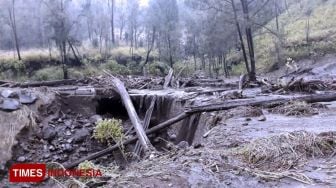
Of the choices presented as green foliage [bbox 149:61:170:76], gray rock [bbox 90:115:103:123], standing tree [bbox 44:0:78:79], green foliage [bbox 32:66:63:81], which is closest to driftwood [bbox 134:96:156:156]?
gray rock [bbox 90:115:103:123]

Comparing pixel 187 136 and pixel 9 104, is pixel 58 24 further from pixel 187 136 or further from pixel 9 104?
pixel 187 136

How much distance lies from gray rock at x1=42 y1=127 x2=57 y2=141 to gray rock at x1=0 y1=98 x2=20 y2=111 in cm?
128

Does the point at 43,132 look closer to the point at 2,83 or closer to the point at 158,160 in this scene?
the point at 2,83

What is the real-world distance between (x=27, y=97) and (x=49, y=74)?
871 inches

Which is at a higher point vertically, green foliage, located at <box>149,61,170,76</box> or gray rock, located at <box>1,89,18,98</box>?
green foliage, located at <box>149,61,170,76</box>

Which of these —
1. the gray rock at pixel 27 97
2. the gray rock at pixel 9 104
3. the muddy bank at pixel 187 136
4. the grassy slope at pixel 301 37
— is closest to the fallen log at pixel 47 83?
the muddy bank at pixel 187 136

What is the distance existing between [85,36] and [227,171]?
5787cm

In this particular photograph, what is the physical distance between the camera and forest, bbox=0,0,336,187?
501cm

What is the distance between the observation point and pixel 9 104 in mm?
14281

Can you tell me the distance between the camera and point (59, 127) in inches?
585

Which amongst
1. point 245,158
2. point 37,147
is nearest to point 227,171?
point 245,158

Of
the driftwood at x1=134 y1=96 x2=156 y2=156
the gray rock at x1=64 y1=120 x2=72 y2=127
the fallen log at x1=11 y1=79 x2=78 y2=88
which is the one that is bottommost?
the gray rock at x1=64 y1=120 x2=72 y2=127

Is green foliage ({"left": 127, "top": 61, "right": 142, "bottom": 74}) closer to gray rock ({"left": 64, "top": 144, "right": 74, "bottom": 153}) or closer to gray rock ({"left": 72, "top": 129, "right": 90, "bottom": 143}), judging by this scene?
gray rock ({"left": 72, "top": 129, "right": 90, "bottom": 143})

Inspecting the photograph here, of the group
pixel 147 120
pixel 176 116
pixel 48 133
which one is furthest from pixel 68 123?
pixel 176 116
